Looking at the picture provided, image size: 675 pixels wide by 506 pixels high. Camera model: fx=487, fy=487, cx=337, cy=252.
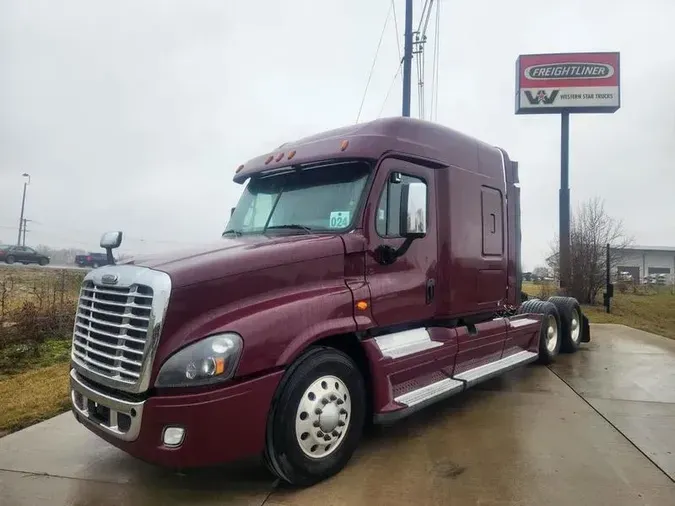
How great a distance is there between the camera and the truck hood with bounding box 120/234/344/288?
315 centimetres

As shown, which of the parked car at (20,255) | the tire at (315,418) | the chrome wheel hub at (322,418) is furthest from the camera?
the parked car at (20,255)

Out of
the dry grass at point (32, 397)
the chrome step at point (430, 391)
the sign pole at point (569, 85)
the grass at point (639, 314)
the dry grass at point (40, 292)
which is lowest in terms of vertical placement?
the grass at point (639, 314)

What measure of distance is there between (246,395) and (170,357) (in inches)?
20.6

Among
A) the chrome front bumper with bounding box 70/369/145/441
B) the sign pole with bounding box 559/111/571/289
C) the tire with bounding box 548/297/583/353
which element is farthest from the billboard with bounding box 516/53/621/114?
the chrome front bumper with bounding box 70/369/145/441

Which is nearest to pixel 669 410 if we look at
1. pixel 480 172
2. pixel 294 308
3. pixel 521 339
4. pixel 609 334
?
pixel 521 339

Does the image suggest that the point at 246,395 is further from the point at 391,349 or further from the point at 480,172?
the point at 480,172

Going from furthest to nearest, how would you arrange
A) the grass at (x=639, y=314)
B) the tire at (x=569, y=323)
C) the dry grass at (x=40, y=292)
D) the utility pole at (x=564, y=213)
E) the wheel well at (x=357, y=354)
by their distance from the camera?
the utility pole at (x=564, y=213) < the grass at (x=639, y=314) < the dry grass at (x=40, y=292) < the tire at (x=569, y=323) < the wheel well at (x=357, y=354)

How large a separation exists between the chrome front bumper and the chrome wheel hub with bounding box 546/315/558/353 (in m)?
6.41

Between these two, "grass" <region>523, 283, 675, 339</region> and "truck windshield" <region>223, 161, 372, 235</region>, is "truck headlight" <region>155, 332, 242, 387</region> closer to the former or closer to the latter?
"truck windshield" <region>223, 161, 372, 235</region>

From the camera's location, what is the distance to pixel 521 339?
649 cm

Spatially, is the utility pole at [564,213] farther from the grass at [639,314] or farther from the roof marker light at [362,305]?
the roof marker light at [362,305]

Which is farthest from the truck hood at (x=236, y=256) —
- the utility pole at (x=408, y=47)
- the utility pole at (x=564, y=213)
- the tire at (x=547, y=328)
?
the utility pole at (x=564, y=213)

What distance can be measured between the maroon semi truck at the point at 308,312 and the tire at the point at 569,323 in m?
3.14

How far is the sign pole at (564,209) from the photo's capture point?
18.9m
